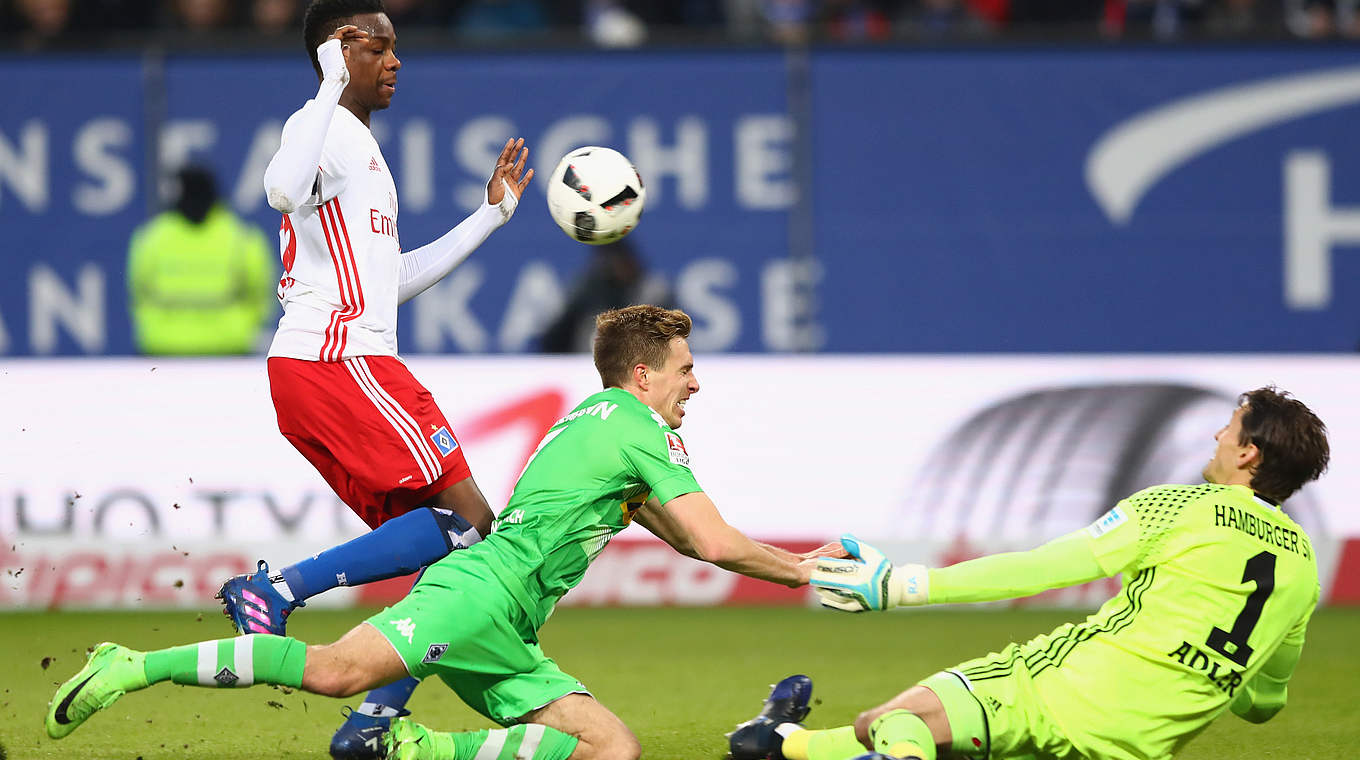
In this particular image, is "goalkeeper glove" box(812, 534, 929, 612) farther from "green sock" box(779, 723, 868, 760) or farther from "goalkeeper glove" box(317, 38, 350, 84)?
"goalkeeper glove" box(317, 38, 350, 84)

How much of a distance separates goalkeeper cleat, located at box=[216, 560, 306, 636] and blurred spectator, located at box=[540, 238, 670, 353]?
7339 millimetres

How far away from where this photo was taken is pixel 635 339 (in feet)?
17.5

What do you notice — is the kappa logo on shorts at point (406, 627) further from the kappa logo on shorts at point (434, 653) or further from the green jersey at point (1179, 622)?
the green jersey at point (1179, 622)

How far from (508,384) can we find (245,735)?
4.22 m

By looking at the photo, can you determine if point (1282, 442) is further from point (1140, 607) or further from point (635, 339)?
point (635, 339)

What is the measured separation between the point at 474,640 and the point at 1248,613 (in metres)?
2.18

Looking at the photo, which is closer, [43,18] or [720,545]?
[720,545]

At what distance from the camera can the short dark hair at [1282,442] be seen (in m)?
4.75

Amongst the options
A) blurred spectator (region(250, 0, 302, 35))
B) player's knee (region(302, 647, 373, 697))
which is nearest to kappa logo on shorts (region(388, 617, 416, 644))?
player's knee (region(302, 647, 373, 697))

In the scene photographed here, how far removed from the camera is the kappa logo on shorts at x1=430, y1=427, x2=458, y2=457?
5715 mm

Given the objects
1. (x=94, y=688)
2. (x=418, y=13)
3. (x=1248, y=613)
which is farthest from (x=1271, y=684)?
(x=418, y=13)

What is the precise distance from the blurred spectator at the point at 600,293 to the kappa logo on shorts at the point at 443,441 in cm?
693

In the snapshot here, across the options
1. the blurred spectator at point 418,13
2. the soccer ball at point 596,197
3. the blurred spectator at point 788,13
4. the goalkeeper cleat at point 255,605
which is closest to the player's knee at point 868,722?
the goalkeeper cleat at point 255,605

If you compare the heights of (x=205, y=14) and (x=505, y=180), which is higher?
(x=205, y=14)
